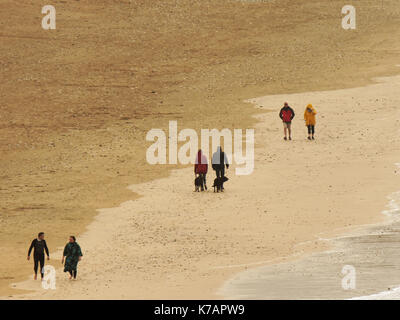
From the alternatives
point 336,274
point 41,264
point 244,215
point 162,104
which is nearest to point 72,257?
point 41,264

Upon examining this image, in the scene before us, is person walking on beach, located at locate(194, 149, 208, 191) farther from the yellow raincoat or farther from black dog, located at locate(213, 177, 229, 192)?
the yellow raincoat

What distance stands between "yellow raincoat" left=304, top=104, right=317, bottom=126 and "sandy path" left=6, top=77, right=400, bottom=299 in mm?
1066

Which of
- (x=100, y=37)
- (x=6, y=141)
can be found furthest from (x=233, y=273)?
(x=100, y=37)

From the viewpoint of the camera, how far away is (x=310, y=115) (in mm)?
46781

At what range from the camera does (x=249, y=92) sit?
5875 cm

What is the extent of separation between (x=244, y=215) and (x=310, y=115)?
12.1 meters

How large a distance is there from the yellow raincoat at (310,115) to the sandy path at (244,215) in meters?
1.07

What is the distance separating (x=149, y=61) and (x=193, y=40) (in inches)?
204

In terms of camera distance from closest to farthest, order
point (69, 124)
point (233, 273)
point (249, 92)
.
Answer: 1. point (233, 273)
2. point (69, 124)
3. point (249, 92)

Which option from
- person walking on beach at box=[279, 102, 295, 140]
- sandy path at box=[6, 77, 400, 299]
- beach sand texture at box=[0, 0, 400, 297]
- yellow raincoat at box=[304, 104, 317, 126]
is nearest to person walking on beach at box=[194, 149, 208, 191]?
sandy path at box=[6, 77, 400, 299]

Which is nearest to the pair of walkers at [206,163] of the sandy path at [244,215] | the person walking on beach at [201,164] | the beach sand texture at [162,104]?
the person walking on beach at [201,164]

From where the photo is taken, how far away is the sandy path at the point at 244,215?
28609 millimetres
